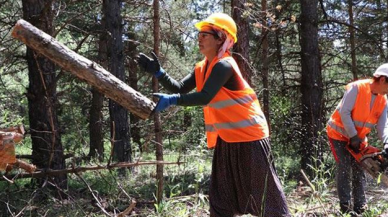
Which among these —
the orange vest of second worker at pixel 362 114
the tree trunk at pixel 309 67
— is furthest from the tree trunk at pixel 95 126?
the orange vest of second worker at pixel 362 114

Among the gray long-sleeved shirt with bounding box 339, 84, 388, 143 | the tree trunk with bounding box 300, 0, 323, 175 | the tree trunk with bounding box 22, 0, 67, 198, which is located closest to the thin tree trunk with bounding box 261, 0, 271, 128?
the tree trunk with bounding box 300, 0, 323, 175

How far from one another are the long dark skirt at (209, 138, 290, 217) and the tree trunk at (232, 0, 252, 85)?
10.6 feet

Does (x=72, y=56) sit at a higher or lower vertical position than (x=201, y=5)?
lower

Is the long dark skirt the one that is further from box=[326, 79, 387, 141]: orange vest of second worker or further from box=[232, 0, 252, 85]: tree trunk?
box=[232, 0, 252, 85]: tree trunk

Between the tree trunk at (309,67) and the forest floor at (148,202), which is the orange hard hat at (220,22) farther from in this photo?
the tree trunk at (309,67)

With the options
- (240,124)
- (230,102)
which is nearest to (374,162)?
(240,124)

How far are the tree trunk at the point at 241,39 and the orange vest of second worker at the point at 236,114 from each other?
3.24 meters

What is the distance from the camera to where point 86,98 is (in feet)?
48.0

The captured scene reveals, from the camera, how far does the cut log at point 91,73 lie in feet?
10.3

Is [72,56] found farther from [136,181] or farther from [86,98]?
[86,98]

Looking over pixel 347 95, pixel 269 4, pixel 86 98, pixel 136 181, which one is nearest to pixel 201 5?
pixel 269 4

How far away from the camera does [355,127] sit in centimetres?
466

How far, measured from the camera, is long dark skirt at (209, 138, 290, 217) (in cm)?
345

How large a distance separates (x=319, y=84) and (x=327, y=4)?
396cm
